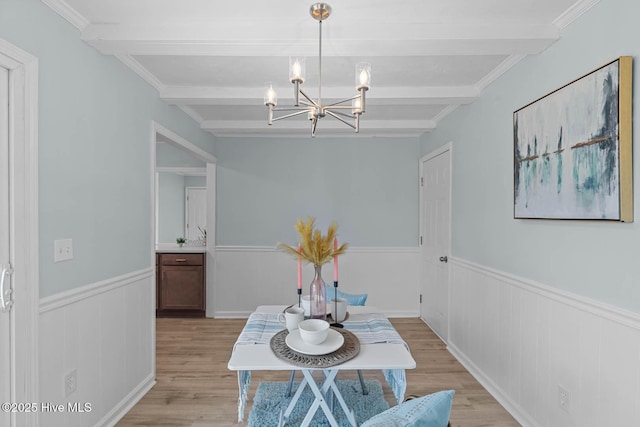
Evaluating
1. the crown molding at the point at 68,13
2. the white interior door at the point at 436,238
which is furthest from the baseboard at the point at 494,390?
the crown molding at the point at 68,13

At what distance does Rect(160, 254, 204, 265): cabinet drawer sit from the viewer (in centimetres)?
446

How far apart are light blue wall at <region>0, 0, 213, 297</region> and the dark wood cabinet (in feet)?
5.81

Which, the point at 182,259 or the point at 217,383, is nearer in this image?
the point at 217,383

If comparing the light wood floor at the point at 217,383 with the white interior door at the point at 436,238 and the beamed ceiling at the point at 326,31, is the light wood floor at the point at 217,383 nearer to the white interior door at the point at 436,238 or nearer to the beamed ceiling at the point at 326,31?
the white interior door at the point at 436,238

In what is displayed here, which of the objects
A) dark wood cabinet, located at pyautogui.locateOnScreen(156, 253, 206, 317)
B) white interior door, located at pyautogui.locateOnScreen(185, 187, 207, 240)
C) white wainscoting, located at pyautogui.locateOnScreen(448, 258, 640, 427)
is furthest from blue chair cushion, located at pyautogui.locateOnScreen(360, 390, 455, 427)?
white interior door, located at pyautogui.locateOnScreen(185, 187, 207, 240)

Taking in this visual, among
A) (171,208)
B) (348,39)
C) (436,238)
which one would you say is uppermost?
(348,39)

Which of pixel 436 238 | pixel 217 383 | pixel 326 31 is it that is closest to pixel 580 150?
pixel 326 31

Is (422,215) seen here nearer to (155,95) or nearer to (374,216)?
(374,216)

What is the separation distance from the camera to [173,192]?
535 centimetres

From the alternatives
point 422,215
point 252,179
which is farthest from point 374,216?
point 252,179

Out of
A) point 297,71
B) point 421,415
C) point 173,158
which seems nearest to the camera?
point 421,415

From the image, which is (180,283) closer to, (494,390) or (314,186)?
(314,186)

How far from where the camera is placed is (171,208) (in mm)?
5359

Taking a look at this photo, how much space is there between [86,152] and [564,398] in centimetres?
303
